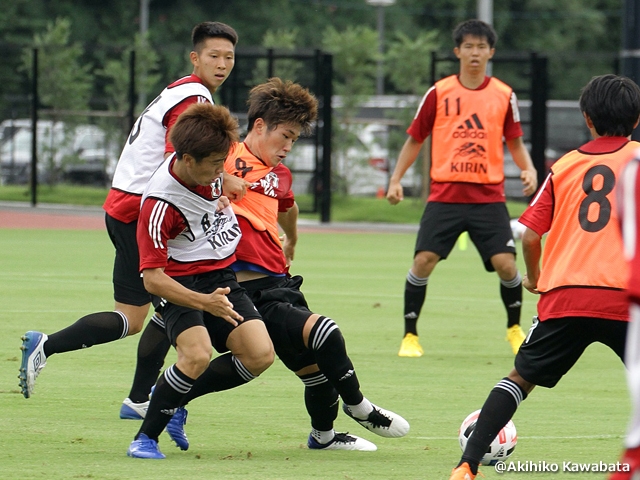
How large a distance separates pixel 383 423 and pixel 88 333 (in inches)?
66.7

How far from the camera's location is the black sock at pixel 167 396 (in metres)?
5.22

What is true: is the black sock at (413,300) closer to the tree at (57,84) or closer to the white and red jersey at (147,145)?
the white and red jersey at (147,145)

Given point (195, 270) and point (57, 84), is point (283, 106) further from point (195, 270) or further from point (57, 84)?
point (57, 84)

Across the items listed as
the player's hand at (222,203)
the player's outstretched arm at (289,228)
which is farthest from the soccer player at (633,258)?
the player's outstretched arm at (289,228)

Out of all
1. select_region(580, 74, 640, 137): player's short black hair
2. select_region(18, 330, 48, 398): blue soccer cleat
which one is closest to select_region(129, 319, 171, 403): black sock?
select_region(18, 330, 48, 398): blue soccer cleat

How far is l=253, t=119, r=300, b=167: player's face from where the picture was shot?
5.77 metres

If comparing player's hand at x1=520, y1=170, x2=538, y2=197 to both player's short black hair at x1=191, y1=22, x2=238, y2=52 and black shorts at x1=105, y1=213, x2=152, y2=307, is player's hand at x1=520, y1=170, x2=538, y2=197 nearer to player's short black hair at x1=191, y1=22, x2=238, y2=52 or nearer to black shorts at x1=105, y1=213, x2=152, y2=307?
player's short black hair at x1=191, y1=22, x2=238, y2=52

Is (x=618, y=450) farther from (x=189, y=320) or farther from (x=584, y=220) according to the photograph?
(x=189, y=320)

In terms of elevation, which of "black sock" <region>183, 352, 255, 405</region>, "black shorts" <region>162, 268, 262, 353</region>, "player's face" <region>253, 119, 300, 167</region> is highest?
"player's face" <region>253, 119, 300, 167</region>

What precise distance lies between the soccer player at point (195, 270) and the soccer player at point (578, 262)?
1119 millimetres

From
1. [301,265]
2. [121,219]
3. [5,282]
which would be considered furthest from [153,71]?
[121,219]

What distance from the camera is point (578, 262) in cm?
479

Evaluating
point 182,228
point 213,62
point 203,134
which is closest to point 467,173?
point 213,62

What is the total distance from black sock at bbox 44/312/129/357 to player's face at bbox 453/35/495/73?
3.52 m
